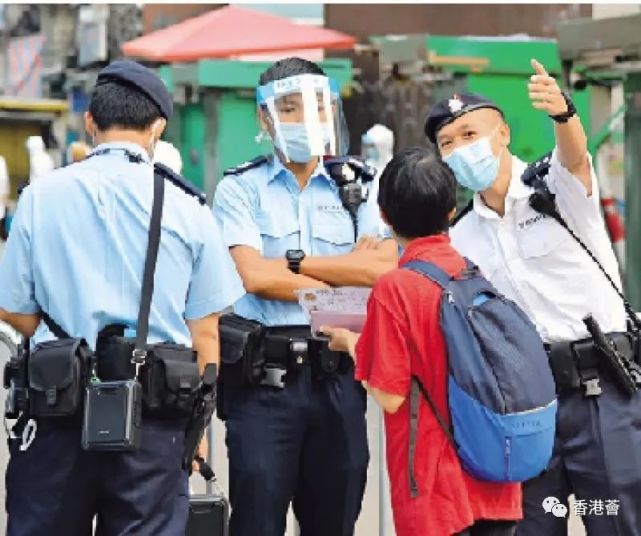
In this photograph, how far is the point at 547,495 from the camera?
4.77 metres

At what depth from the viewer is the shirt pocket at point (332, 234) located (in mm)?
5312

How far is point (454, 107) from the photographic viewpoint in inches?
194

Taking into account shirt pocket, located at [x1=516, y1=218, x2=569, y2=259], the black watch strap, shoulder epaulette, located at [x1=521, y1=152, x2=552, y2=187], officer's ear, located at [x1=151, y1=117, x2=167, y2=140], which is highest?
officer's ear, located at [x1=151, y1=117, x2=167, y2=140]

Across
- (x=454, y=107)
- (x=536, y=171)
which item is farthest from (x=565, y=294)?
(x=454, y=107)

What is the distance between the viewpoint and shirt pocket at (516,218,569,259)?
190 inches

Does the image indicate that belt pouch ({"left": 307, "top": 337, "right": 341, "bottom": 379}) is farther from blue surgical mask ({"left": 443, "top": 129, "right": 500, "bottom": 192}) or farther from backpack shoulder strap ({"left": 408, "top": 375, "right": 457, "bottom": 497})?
backpack shoulder strap ({"left": 408, "top": 375, "right": 457, "bottom": 497})

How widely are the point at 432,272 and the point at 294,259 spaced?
114cm

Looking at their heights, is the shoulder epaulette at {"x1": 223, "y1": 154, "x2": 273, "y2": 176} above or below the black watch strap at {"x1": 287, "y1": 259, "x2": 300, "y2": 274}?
above

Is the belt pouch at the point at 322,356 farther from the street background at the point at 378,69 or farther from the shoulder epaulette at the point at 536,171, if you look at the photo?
the street background at the point at 378,69

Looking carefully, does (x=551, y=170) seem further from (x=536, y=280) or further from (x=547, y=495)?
(x=547, y=495)

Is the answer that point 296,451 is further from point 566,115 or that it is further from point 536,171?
point 566,115

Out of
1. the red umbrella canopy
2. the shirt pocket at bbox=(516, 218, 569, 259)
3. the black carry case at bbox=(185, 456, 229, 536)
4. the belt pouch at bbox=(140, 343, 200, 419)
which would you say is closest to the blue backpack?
the belt pouch at bbox=(140, 343, 200, 419)

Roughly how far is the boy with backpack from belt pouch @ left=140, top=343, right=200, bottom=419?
0.51 meters

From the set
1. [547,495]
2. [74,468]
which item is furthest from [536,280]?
[74,468]
